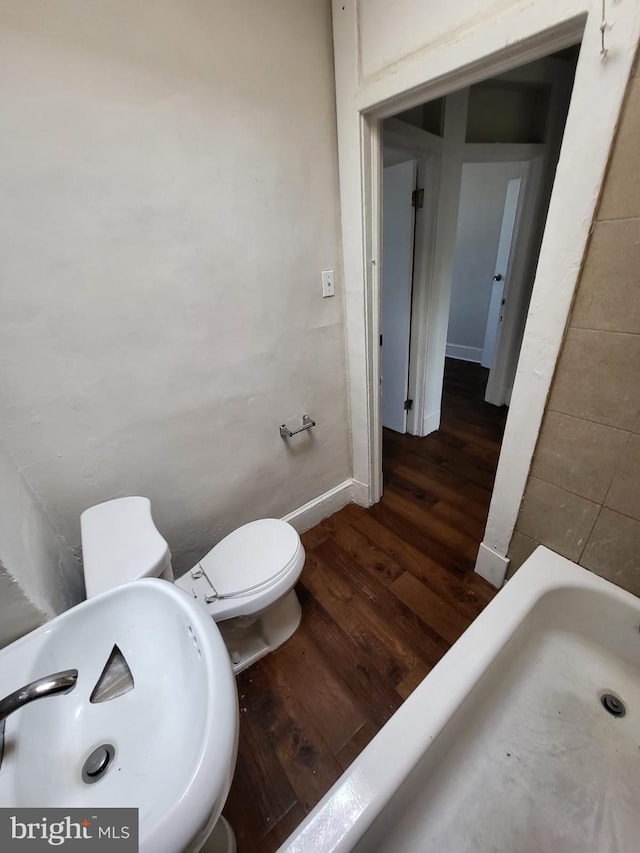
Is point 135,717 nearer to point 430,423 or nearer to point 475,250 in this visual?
point 430,423

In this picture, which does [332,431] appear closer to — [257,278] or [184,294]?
[257,278]

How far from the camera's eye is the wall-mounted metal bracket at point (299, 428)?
1.54m

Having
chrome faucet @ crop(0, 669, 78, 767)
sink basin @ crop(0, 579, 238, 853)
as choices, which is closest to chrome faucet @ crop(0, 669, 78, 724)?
chrome faucet @ crop(0, 669, 78, 767)

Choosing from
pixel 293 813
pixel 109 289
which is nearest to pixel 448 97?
pixel 109 289

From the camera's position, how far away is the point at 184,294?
1.11 meters

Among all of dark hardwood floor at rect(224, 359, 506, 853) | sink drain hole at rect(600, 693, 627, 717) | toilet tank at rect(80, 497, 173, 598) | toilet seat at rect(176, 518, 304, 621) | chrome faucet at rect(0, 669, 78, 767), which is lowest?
dark hardwood floor at rect(224, 359, 506, 853)

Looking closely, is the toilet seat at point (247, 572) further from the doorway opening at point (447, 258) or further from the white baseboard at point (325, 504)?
the doorway opening at point (447, 258)

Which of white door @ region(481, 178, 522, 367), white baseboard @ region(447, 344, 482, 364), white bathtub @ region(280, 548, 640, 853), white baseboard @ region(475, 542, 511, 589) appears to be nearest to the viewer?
white bathtub @ region(280, 548, 640, 853)

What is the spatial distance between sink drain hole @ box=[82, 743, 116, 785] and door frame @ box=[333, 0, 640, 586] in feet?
4.39

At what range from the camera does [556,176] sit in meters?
0.85

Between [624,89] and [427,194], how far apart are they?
1.35m

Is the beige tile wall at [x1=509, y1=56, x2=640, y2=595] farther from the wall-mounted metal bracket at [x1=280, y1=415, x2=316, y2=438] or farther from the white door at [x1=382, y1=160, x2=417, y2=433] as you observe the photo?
the white door at [x1=382, y1=160, x2=417, y2=433]

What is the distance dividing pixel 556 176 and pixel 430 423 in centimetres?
189

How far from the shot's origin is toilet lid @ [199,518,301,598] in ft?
3.64
